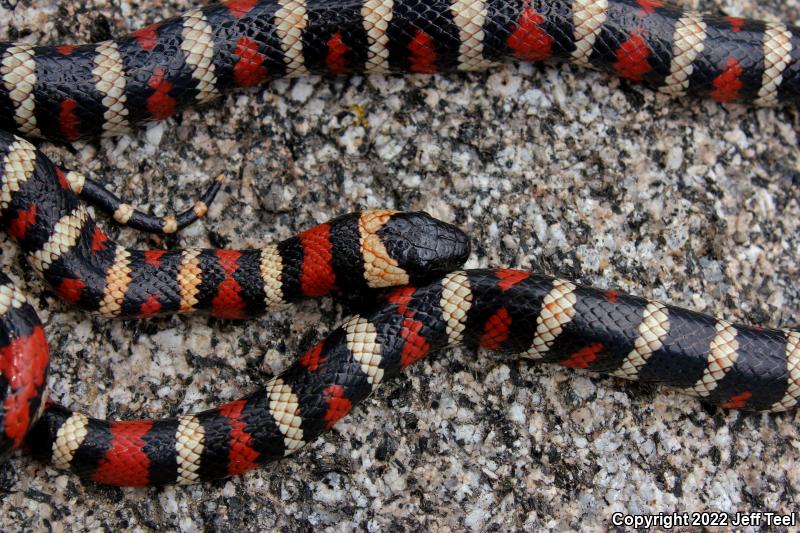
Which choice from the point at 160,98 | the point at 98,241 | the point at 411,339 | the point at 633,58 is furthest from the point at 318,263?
the point at 633,58

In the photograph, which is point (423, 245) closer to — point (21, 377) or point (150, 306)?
point (150, 306)

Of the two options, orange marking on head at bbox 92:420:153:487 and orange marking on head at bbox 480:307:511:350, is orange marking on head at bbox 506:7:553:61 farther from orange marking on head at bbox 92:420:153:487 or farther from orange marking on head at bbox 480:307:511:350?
orange marking on head at bbox 92:420:153:487

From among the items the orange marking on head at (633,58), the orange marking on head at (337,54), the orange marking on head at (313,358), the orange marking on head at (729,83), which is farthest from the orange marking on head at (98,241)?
the orange marking on head at (729,83)

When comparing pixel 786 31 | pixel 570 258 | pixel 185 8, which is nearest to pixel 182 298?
pixel 185 8

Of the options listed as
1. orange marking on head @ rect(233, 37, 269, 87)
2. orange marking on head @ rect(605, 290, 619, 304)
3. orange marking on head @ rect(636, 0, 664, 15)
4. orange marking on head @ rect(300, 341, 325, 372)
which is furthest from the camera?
orange marking on head @ rect(636, 0, 664, 15)

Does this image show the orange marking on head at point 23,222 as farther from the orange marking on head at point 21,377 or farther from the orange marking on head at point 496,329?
the orange marking on head at point 496,329

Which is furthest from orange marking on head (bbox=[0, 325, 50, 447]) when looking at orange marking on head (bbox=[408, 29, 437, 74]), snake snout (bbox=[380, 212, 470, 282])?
orange marking on head (bbox=[408, 29, 437, 74])

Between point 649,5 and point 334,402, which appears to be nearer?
point 334,402
